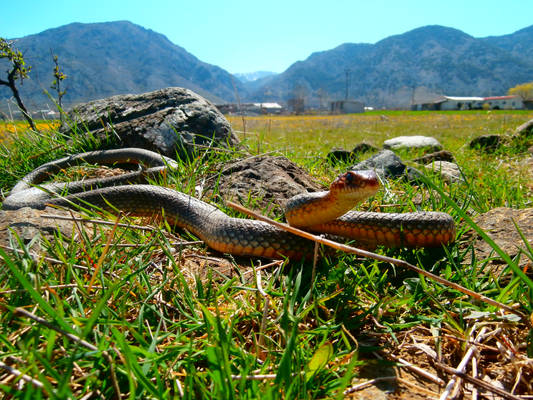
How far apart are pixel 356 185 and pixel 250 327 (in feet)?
3.86

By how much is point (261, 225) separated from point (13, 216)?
2.02 meters

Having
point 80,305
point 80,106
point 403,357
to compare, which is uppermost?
point 80,106

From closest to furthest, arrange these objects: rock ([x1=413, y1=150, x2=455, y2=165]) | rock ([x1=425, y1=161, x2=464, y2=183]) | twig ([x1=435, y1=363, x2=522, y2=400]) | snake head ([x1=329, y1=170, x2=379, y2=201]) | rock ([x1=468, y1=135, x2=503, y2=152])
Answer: twig ([x1=435, y1=363, x2=522, y2=400]), snake head ([x1=329, y1=170, x2=379, y2=201]), rock ([x1=425, y1=161, x2=464, y2=183]), rock ([x1=413, y1=150, x2=455, y2=165]), rock ([x1=468, y1=135, x2=503, y2=152])

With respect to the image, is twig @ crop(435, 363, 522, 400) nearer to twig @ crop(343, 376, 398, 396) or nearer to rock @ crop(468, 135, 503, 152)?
twig @ crop(343, 376, 398, 396)

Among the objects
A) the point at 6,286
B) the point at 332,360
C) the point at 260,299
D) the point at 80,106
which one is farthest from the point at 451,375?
the point at 80,106

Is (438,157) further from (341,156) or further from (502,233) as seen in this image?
(502,233)

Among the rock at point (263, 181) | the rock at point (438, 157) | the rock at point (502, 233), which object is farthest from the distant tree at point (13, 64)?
the rock at point (438, 157)

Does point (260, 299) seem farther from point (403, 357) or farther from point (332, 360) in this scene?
point (403, 357)

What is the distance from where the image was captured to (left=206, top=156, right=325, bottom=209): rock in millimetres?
3662

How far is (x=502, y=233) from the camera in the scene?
8.76 ft

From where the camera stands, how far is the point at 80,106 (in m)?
7.09

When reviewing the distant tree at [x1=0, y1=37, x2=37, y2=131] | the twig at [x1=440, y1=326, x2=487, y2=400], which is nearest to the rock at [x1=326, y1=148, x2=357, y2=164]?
the twig at [x1=440, y1=326, x2=487, y2=400]

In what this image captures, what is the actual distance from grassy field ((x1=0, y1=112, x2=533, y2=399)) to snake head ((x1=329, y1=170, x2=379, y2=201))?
52 centimetres

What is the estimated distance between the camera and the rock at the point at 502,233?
239 centimetres
